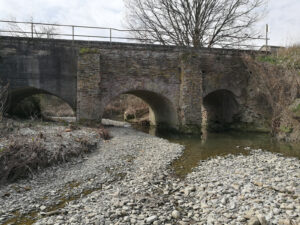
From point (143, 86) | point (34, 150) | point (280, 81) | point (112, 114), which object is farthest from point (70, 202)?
point (112, 114)

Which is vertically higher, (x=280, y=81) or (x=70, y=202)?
(x=280, y=81)

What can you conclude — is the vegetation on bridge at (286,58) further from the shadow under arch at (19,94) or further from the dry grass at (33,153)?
the shadow under arch at (19,94)

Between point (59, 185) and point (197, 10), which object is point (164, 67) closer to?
point (197, 10)

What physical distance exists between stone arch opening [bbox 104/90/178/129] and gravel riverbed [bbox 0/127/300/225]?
6.64m

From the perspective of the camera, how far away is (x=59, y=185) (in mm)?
5559

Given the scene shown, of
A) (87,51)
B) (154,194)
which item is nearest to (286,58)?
(87,51)

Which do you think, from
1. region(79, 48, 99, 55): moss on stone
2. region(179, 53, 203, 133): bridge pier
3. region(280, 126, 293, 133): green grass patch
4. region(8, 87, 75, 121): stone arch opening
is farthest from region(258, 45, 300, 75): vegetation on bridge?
region(8, 87, 75, 121): stone arch opening

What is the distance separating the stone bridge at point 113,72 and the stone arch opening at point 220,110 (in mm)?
1854

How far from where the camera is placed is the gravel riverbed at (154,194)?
3.97 metres

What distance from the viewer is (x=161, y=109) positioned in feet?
52.8

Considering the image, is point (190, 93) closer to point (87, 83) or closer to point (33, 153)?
point (87, 83)

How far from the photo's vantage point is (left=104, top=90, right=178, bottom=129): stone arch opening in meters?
14.1

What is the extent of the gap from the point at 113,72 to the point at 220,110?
938 centimetres

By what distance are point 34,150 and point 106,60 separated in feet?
23.8
